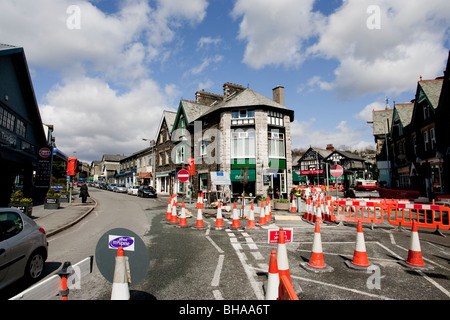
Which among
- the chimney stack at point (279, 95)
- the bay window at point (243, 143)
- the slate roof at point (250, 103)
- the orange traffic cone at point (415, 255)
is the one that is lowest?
the orange traffic cone at point (415, 255)

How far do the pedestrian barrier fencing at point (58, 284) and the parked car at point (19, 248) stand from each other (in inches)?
58.7

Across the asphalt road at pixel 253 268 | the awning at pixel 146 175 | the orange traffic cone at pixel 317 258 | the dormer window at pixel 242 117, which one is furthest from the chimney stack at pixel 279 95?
the awning at pixel 146 175

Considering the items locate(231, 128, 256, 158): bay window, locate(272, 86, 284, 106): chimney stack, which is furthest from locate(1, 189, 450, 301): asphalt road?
locate(272, 86, 284, 106): chimney stack

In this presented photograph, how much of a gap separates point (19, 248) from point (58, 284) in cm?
208

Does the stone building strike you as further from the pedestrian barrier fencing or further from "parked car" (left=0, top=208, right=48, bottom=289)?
the pedestrian barrier fencing

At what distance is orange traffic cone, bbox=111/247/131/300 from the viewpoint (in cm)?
286

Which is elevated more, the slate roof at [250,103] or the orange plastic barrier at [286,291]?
the slate roof at [250,103]

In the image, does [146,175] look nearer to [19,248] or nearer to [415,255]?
[19,248]

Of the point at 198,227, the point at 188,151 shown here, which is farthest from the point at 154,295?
the point at 188,151

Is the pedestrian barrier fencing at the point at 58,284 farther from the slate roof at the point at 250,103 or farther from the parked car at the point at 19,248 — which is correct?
the slate roof at the point at 250,103

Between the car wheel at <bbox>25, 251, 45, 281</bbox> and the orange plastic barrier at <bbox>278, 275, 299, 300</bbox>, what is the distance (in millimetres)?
4404

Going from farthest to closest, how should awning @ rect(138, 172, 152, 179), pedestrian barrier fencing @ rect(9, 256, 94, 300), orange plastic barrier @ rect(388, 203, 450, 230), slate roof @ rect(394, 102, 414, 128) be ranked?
awning @ rect(138, 172, 152, 179) → slate roof @ rect(394, 102, 414, 128) → orange plastic barrier @ rect(388, 203, 450, 230) → pedestrian barrier fencing @ rect(9, 256, 94, 300)

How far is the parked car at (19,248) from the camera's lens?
158 inches
